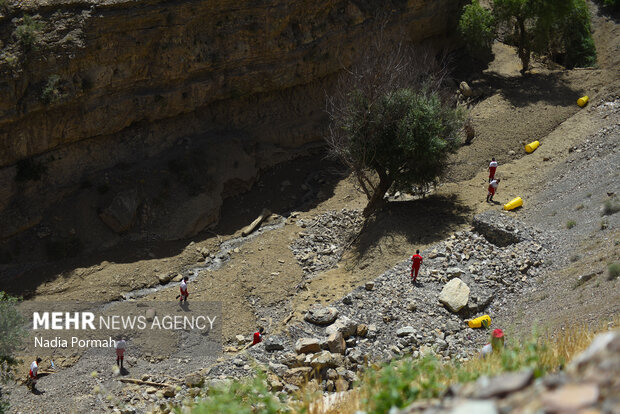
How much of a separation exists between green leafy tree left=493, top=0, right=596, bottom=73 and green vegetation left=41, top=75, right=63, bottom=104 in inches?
782

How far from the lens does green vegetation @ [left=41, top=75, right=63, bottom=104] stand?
78.6ft

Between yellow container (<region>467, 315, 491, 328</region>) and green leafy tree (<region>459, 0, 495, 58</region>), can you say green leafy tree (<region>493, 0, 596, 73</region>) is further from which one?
yellow container (<region>467, 315, 491, 328</region>)

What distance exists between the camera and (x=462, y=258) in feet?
66.2

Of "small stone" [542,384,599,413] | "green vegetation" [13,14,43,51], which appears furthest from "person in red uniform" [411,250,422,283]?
"green vegetation" [13,14,43,51]

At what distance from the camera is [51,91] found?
79.0 ft

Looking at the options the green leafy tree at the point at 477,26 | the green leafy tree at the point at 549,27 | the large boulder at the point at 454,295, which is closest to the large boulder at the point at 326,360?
the large boulder at the point at 454,295

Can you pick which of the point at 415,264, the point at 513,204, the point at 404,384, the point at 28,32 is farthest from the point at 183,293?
the point at 404,384

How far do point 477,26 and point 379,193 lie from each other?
12303 millimetres

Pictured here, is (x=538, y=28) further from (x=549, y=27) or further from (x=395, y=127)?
(x=395, y=127)

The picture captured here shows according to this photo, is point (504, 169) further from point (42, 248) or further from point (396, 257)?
point (42, 248)

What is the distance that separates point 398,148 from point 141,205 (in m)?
10.6

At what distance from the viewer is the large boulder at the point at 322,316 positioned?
58.6 ft

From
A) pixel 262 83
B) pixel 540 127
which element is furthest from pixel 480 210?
pixel 262 83

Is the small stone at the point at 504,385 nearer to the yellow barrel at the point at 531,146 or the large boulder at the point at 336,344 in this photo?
the large boulder at the point at 336,344
